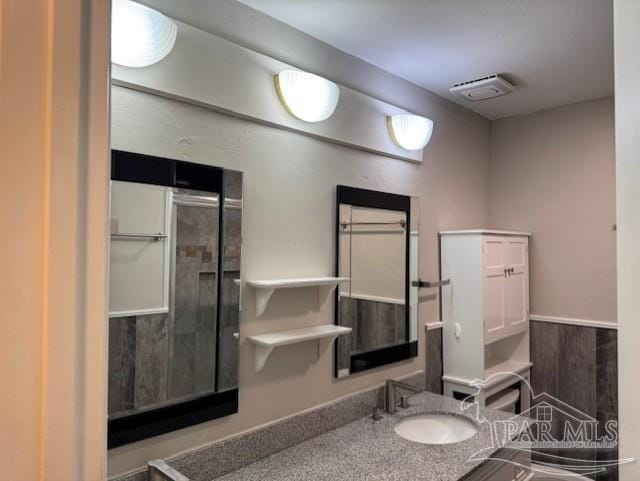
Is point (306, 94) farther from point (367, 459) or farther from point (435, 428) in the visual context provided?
point (435, 428)

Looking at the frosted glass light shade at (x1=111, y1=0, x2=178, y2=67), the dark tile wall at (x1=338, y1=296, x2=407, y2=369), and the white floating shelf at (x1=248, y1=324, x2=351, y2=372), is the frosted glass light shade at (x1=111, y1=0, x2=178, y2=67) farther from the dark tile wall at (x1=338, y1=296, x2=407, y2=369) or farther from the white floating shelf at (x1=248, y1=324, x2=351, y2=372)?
the dark tile wall at (x1=338, y1=296, x2=407, y2=369)

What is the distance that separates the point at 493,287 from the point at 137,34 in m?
2.04

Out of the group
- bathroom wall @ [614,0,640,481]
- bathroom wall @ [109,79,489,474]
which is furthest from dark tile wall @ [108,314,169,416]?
bathroom wall @ [614,0,640,481]

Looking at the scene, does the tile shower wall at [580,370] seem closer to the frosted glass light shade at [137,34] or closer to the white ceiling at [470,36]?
the white ceiling at [470,36]

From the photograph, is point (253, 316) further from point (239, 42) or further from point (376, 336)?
point (239, 42)

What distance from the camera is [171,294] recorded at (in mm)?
1341

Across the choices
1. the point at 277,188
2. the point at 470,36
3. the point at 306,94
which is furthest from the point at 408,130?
the point at 277,188

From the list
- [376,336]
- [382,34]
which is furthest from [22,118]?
[376,336]

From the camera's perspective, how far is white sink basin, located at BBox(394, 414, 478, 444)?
1.87 meters

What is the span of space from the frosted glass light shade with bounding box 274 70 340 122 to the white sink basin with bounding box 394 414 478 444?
4.36 ft

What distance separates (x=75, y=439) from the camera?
400 millimetres

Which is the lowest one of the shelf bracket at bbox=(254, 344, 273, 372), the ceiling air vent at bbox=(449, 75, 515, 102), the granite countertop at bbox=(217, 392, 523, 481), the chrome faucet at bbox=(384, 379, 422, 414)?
the granite countertop at bbox=(217, 392, 523, 481)

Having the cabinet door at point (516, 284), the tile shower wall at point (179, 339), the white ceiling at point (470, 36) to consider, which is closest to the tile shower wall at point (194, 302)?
the tile shower wall at point (179, 339)

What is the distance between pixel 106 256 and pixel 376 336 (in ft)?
5.56
